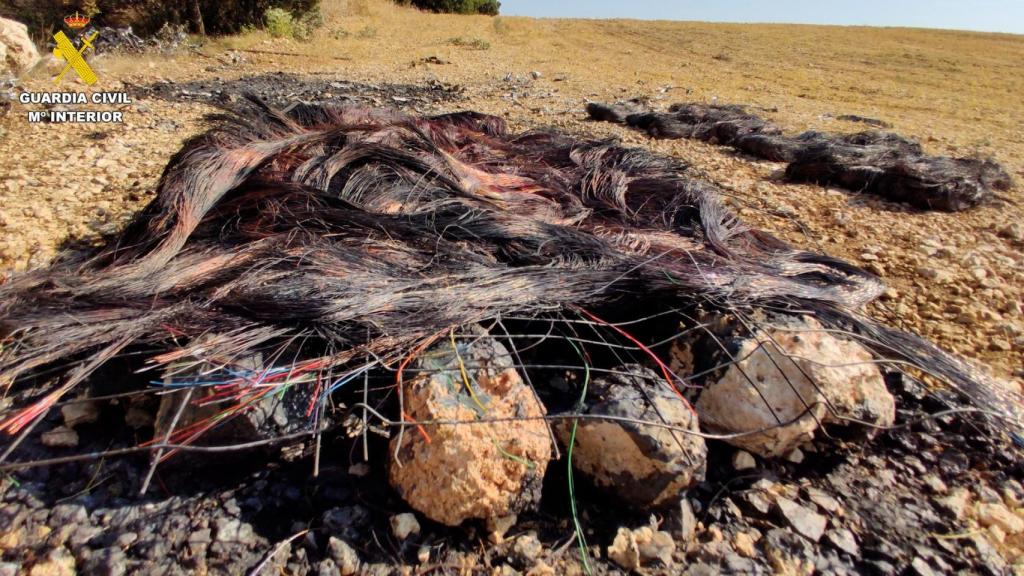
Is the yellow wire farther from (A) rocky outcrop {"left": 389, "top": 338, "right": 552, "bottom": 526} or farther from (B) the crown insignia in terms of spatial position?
(B) the crown insignia

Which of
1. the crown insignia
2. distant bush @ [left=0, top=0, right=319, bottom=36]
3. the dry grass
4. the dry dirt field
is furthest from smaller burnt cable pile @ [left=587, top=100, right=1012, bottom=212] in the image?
the crown insignia

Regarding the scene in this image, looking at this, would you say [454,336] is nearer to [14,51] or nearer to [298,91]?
[298,91]

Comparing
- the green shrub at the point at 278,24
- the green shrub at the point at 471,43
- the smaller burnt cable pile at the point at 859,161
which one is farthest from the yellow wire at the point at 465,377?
the green shrub at the point at 471,43

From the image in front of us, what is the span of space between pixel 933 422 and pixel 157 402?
2.54 m

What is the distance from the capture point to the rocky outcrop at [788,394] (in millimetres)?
1554

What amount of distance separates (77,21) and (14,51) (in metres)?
4.55

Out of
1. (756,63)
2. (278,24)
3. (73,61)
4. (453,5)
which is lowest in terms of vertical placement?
(73,61)

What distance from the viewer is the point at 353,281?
1.81 meters

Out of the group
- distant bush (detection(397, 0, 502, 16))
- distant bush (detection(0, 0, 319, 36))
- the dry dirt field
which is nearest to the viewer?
the dry dirt field

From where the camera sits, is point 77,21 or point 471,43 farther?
point 471,43

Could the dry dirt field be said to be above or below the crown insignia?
below

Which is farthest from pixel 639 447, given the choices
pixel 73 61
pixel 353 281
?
pixel 73 61

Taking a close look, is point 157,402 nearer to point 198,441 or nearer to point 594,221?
point 198,441

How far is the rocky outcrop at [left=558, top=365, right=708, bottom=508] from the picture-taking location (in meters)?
1.38
